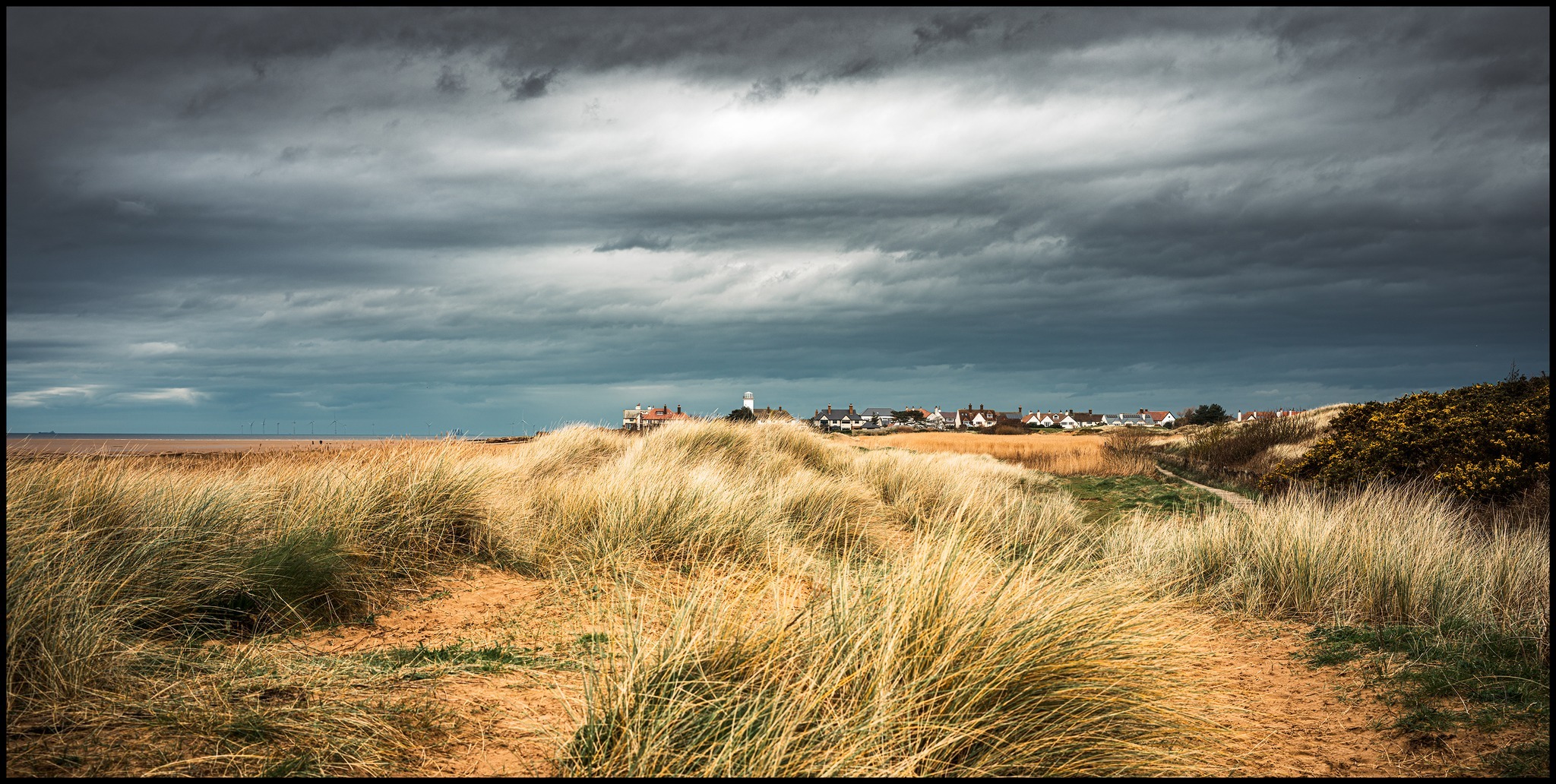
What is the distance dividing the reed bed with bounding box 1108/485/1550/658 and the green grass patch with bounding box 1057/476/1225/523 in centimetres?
546

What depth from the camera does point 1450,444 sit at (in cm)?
1241

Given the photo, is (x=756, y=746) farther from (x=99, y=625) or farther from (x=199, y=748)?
(x=99, y=625)

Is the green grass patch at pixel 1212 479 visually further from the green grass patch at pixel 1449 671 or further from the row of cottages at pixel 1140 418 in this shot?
the row of cottages at pixel 1140 418

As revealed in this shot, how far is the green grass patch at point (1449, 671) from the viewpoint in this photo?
4.73 meters

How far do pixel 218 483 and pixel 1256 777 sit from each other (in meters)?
7.87

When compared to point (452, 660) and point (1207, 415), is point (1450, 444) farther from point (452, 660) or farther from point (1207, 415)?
point (1207, 415)

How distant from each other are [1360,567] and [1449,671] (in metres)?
2.34

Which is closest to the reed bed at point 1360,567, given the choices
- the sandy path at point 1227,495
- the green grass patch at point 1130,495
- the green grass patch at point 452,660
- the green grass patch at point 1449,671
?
the green grass patch at point 1449,671

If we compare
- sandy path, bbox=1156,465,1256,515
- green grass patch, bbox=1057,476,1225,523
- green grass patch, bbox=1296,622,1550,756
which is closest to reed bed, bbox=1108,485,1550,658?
green grass patch, bbox=1296,622,1550,756

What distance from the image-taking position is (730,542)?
834 cm

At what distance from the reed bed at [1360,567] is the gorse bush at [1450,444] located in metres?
2.37

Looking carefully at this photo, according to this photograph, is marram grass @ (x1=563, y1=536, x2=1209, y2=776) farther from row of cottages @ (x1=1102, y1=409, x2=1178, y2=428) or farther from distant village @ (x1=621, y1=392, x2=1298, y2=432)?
row of cottages @ (x1=1102, y1=409, x2=1178, y2=428)

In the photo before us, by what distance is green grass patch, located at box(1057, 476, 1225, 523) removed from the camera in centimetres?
1580

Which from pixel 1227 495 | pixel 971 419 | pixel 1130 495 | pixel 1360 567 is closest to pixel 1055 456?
pixel 1227 495
